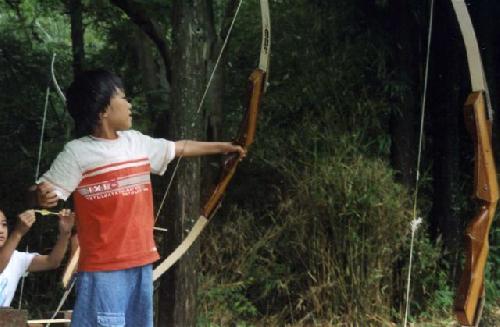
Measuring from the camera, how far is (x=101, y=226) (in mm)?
2699

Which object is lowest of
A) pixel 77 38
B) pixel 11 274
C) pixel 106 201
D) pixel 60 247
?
pixel 11 274

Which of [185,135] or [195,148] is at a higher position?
[185,135]

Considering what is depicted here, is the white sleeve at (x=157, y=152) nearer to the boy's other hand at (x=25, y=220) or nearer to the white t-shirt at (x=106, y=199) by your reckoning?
the white t-shirt at (x=106, y=199)

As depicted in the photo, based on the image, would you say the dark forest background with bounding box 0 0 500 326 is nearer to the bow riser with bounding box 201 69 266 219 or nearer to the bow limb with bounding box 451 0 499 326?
the bow riser with bounding box 201 69 266 219

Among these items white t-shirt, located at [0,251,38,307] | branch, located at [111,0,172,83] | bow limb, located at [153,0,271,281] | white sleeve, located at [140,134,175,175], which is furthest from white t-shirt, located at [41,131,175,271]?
branch, located at [111,0,172,83]

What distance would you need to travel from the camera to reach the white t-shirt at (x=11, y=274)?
3504mm

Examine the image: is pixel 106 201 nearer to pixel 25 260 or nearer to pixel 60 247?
pixel 60 247

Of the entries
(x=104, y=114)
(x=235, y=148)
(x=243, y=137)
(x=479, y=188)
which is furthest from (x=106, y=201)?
(x=479, y=188)

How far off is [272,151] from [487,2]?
2103 millimetres

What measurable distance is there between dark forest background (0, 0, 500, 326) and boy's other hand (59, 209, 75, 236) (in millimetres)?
1708

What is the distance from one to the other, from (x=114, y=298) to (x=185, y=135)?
7.44 feet

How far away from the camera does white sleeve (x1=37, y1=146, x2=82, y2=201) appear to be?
2.69m

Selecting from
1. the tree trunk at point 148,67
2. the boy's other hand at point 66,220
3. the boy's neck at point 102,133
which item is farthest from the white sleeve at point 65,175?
the tree trunk at point 148,67

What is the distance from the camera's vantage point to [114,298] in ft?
8.94
